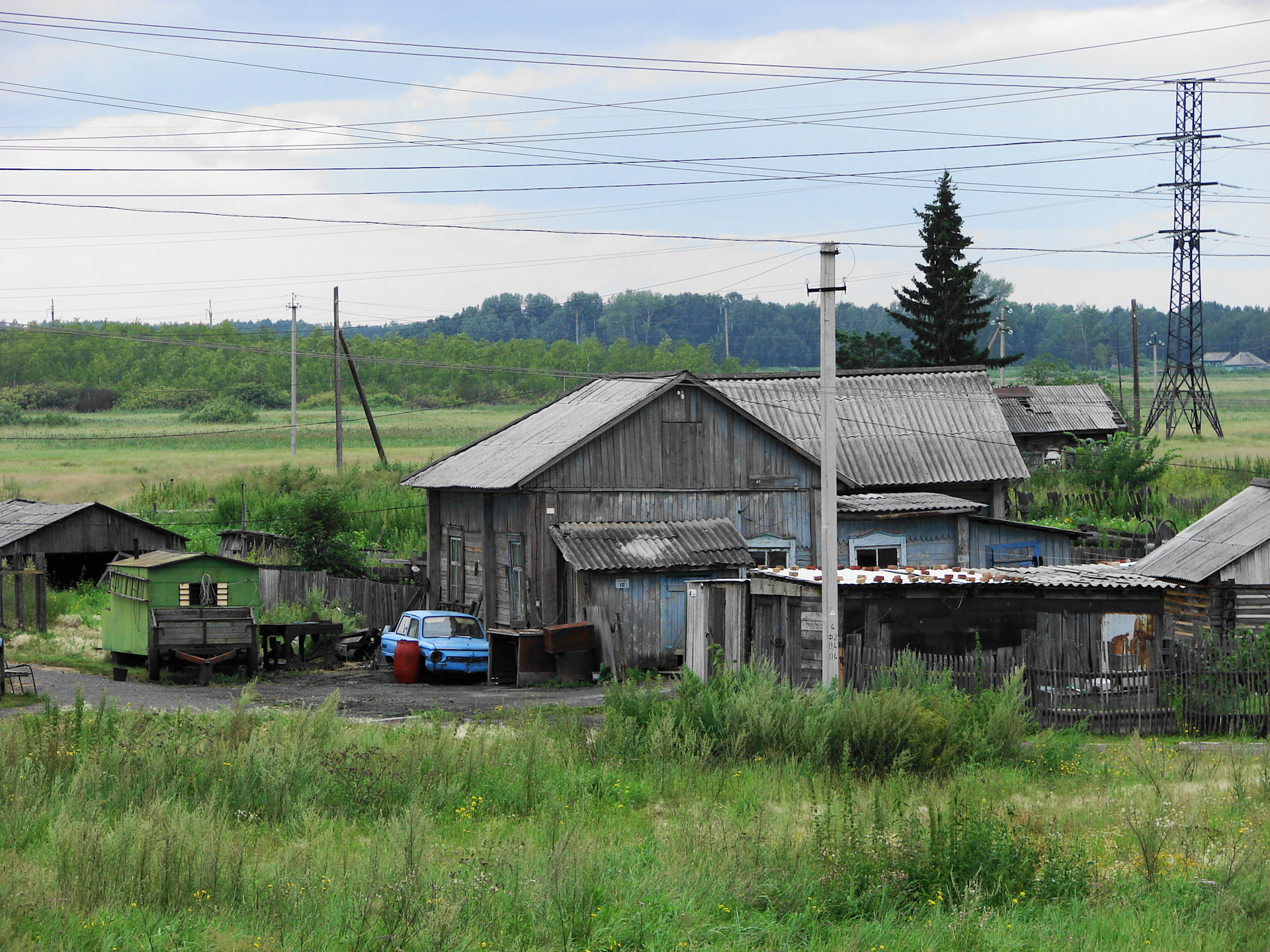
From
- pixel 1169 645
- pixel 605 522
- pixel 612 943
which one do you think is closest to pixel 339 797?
pixel 612 943

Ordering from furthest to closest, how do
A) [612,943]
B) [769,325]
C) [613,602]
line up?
[769,325]
[613,602]
[612,943]

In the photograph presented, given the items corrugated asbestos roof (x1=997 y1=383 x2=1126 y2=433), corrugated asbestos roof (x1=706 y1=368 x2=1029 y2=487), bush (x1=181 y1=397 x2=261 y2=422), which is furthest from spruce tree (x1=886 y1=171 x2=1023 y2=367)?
bush (x1=181 y1=397 x2=261 y2=422)

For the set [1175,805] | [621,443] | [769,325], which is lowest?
[1175,805]

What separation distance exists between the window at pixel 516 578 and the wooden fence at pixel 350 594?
4.44 metres

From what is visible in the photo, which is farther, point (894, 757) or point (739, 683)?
point (739, 683)

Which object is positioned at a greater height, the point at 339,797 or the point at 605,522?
the point at 605,522

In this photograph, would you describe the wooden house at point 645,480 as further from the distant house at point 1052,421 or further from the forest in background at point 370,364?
the forest in background at point 370,364

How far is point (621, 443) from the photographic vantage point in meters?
29.2

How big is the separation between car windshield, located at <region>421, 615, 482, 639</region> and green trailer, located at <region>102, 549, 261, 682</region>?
3639mm

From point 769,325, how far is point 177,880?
169834 millimetres

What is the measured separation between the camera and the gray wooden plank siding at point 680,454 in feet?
94.9

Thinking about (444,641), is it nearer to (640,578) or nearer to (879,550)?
(640,578)

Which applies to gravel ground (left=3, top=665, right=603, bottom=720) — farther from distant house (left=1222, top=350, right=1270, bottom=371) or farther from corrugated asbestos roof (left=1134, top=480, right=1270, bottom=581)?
distant house (left=1222, top=350, right=1270, bottom=371)

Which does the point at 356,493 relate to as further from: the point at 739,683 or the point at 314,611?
the point at 739,683
